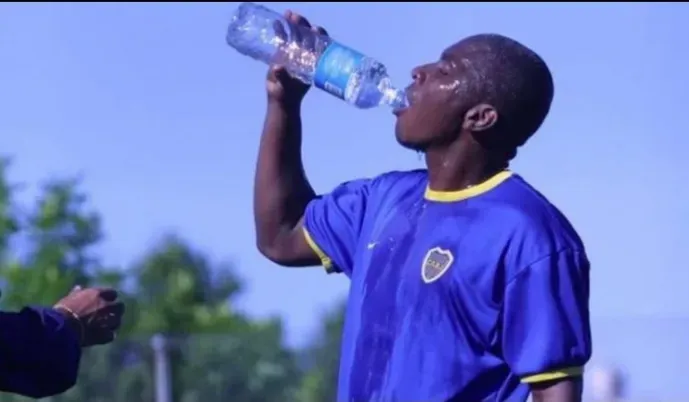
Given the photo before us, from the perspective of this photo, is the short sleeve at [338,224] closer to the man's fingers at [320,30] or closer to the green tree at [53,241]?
the man's fingers at [320,30]

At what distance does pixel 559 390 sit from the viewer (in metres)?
4.36

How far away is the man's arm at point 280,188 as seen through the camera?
5250 mm

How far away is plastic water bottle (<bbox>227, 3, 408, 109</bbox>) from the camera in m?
5.14

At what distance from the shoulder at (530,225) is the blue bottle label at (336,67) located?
70 centimetres

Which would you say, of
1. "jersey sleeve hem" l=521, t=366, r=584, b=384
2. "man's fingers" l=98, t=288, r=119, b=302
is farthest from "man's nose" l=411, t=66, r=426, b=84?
"man's fingers" l=98, t=288, r=119, b=302

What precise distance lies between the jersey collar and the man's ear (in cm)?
12

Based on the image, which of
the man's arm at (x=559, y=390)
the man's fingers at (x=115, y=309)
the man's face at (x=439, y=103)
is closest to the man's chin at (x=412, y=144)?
the man's face at (x=439, y=103)

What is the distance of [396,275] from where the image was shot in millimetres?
4672

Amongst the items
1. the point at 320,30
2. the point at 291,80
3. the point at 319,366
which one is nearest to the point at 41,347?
the point at 291,80

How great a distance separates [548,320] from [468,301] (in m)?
0.22

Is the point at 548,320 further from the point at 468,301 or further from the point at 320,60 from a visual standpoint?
the point at 320,60

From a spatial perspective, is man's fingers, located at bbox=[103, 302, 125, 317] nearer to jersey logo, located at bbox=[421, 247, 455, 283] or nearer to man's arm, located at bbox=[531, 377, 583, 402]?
jersey logo, located at bbox=[421, 247, 455, 283]

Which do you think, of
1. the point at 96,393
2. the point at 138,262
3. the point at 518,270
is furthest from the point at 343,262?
the point at 138,262

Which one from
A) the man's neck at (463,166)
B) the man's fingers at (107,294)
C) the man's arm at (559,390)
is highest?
the man's neck at (463,166)
